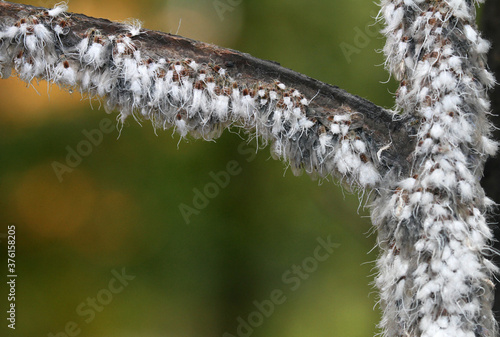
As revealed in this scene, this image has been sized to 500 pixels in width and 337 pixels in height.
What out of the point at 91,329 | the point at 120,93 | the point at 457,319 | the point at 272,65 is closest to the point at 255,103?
the point at 272,65

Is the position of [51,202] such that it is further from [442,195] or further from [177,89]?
[442,195]

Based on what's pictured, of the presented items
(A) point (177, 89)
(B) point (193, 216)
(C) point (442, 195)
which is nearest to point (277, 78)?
(A) point (177, 89)

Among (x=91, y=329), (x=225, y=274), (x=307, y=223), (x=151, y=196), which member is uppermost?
(x=307, y=223)

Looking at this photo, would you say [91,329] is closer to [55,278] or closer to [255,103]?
[55,278]

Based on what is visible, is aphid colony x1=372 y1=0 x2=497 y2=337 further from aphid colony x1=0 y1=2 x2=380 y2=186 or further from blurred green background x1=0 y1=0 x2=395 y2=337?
blurred green background x1=0 y1=0 x2=395 y2=337

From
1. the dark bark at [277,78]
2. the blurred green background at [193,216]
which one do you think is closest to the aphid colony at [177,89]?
the dark bark at [277,78]

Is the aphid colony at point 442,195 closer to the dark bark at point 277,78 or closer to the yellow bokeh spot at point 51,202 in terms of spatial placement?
the dark bark at point 277,78
